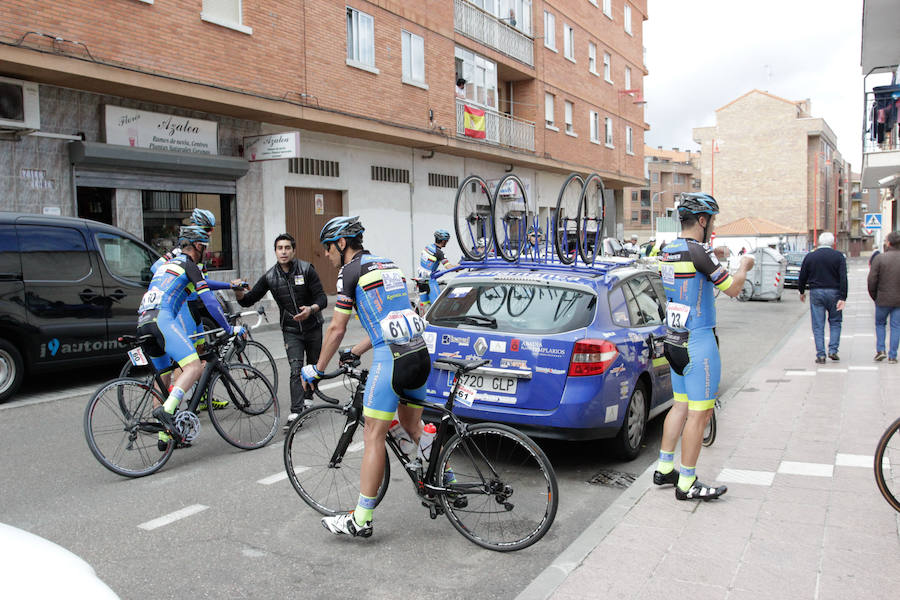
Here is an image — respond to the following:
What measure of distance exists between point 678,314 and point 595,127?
31.1 meters

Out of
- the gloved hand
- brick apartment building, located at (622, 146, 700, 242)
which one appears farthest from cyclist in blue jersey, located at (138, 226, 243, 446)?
brick apartment building, located at (622, 146, 700, 242)

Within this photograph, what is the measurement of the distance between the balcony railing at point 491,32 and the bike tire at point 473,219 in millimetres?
16666

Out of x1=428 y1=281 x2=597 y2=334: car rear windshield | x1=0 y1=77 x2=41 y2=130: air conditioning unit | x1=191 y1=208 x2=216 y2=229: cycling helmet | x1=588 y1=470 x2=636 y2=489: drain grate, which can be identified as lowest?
x1=588 y1=470 x2=636 y2=489: drain grate

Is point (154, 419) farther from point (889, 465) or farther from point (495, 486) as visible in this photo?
point (889, 465)

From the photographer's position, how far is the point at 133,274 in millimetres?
9914

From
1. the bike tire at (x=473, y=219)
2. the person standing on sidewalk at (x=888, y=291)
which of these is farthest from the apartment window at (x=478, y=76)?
the bike tire at (x=473, y=219)

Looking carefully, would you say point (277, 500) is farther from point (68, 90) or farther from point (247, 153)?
point (247, 153)

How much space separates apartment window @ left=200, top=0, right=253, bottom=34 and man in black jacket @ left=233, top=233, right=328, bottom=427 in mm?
9928

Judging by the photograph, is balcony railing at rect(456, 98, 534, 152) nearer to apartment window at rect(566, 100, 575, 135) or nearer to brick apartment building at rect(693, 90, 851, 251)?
apartment window at rect(566, 100, 575, 135)

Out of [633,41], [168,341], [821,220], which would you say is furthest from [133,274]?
[821,220]

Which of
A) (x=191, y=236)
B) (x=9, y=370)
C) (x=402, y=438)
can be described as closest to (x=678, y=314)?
(x=402, y=438)

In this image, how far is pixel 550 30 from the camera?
30.3m

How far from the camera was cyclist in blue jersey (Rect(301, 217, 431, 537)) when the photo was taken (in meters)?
4.13

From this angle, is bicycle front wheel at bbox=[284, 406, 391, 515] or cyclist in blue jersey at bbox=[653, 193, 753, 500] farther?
cyclist in blue jersey at bbox=[653, 193, 753, 500]
